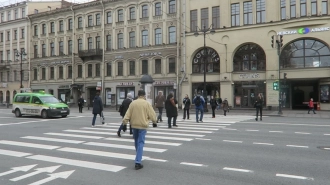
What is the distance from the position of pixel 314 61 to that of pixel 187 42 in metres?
13.3

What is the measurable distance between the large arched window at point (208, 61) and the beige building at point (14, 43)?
2790cm

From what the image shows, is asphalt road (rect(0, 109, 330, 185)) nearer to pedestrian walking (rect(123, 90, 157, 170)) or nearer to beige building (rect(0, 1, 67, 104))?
pedestrian walking (rect(123, 90, 157, 170))

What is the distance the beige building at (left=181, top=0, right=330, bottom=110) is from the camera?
88.8 feet

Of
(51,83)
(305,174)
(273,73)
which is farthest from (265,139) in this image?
(51,83)

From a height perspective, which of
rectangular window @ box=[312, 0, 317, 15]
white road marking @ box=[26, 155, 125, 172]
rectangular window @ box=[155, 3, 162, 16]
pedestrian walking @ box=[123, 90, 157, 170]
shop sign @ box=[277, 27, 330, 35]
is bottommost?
white road marking @ box=[26, 155, 125, 172]

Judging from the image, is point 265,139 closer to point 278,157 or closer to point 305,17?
point 278,157

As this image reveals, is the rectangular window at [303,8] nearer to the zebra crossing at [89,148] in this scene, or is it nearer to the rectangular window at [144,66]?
the rectangular window at [144,66]

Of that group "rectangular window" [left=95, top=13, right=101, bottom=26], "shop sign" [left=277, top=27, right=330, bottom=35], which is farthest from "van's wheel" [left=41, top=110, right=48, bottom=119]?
"shop sign" [left=277, top=27, right=330, bottom=35]

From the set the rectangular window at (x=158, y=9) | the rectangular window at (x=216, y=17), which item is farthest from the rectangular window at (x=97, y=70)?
the rectangular window at (x=216, y=17)

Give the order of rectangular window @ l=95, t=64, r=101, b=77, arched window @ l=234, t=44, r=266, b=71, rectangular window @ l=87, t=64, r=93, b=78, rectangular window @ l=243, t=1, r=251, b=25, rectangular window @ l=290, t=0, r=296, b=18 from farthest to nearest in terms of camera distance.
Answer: rectangular window @ l=87, t=64, r=93, b=78, rectangular window @ l=95, t=64, r=101, b=77, rectangular window @ l=243, t=1, r=251, b=25, arched window @ l=234, t=44, r=266, b=71, rectangular window @ l=290, t=0, r=296, b=18

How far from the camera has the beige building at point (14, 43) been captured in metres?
47.1

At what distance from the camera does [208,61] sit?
Result: 32344 mm

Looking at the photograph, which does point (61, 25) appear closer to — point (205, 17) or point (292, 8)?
point (205, 17)

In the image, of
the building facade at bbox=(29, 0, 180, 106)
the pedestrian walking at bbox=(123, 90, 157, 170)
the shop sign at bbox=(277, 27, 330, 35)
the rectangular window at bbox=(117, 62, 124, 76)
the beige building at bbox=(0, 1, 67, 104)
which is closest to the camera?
the pedestrian walking at bbox=(123, 90, 157, 170)
